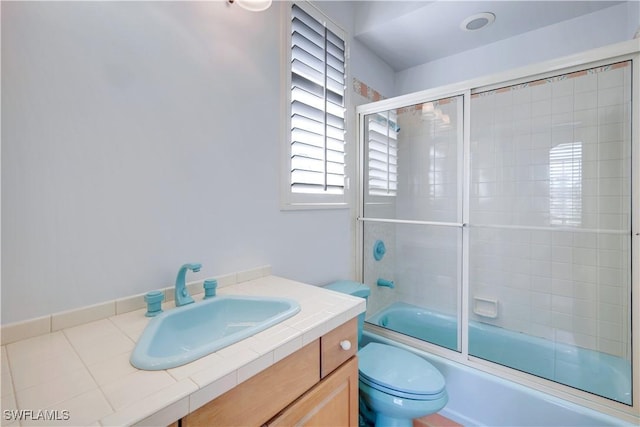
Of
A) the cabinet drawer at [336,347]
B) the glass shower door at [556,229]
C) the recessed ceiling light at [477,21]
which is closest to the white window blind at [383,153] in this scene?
the glass shower door at [556,229]

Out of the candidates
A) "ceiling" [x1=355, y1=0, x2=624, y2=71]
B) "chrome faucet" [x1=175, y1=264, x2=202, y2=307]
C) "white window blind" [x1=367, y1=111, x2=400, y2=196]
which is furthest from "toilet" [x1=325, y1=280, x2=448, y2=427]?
"ceiling" [x1=355, y1=0, x2=624, y2=71]

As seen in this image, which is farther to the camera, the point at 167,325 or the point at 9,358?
the point at 167,325

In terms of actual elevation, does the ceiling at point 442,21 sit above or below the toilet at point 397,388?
above

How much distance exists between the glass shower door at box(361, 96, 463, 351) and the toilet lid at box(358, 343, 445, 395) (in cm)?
61

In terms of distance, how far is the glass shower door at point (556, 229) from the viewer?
5.01 ft

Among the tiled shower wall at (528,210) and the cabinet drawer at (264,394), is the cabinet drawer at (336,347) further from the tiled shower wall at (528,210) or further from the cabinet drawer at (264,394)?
the tiled shower wall at (528,210)

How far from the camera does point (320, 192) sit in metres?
1.74

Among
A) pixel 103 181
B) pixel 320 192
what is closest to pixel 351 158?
pixel 320 192

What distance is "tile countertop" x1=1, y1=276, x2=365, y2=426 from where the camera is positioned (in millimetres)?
499

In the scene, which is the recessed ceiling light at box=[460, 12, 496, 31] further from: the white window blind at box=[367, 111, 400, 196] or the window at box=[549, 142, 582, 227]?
the window at box=[549, 142, 582, 227]

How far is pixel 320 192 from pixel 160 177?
92 cm

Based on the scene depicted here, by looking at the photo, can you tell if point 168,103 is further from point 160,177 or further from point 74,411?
point 74,411

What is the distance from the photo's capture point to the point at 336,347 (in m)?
0.94

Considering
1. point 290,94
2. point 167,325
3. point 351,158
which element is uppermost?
point 290,94
